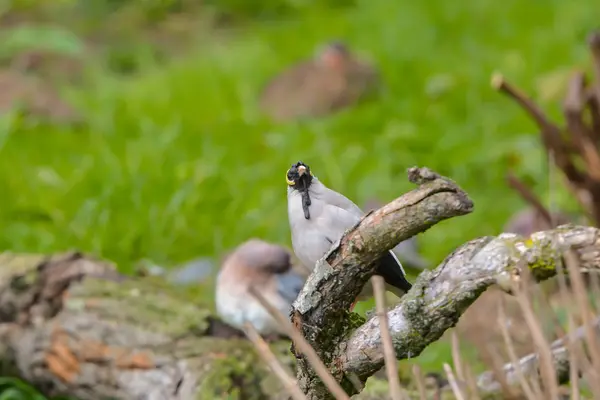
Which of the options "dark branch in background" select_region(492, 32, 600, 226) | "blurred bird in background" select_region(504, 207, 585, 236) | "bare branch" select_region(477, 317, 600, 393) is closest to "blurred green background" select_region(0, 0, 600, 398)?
"blurred bird in background" select_region(504, 207, 585, 236)

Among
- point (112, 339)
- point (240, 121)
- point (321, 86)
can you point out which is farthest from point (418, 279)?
point (321, 86)

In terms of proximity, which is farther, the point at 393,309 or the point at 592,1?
the point at 592,1

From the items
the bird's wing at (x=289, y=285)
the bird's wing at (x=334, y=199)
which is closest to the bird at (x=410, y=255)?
the bird's wing at (x=289, y=285)

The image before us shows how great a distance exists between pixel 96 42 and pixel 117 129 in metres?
2.20

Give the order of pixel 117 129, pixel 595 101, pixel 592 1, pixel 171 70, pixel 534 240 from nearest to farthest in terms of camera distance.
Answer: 1. pixel 534 240
2. pixel 595 101
3. pixel 117 129
4. pixel 171 70
5. pixel 592 1

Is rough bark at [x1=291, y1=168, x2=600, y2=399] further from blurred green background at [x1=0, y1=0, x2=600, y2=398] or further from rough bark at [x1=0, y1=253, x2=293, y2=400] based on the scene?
blurred green background at [x1=0, y1=0, x2=600, y2=398]

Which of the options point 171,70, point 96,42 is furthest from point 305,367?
point 96,42

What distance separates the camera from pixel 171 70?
5.75 m

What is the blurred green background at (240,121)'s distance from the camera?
3596 mm

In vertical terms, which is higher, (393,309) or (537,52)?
(537,52)

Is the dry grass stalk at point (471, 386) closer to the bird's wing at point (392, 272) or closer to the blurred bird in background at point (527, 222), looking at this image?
the bird's wing at point (392, 272)

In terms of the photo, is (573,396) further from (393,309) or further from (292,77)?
(292,77)

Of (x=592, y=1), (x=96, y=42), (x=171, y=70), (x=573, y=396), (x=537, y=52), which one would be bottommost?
(x=573, y=396)

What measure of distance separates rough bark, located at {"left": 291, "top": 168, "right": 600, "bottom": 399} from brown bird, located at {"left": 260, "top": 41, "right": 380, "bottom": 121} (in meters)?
3.64
